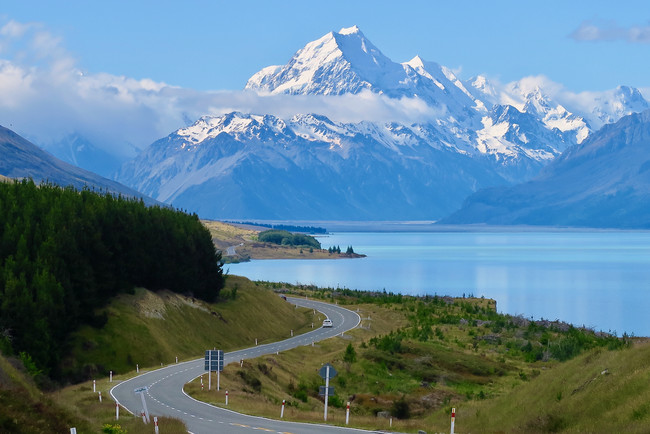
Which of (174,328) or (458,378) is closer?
(458,378)

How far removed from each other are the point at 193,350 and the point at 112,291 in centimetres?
874

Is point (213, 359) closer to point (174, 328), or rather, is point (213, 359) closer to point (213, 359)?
point (213, 359)

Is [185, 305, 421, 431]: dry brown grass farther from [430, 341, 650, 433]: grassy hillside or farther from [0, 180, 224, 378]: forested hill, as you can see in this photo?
[0, 180, 224, 378]: forested hill

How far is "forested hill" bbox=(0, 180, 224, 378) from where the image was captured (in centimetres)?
6288

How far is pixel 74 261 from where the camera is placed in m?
72.5

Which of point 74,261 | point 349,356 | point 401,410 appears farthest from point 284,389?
point 74,261

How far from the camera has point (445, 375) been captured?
224ft

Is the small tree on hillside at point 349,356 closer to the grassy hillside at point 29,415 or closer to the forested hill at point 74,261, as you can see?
the forested hill at point 74,261

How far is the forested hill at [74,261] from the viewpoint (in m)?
62.9

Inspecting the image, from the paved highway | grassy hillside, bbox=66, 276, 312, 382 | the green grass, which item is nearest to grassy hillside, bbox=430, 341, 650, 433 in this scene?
the paved highway

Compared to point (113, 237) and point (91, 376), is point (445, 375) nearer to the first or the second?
point (91, 376)

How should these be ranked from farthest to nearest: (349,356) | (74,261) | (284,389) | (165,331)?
(165,331) → (74,261) → (349,356) → (284,389)

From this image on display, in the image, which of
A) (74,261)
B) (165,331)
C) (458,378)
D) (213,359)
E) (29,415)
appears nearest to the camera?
(29,415)

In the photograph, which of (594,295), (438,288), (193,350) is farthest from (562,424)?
(438,288)
